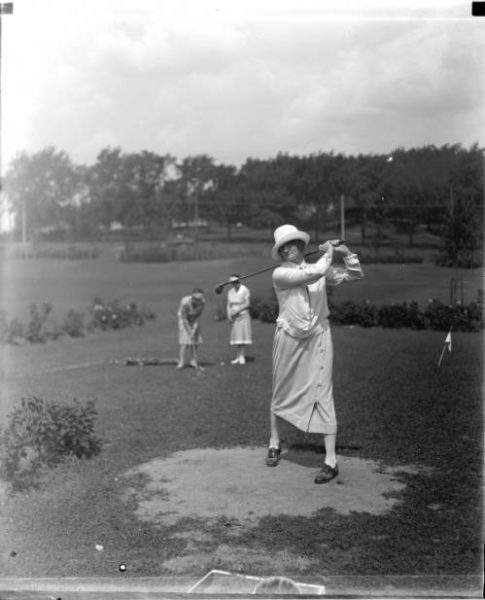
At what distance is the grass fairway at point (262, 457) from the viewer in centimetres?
406

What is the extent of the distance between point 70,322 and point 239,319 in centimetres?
704

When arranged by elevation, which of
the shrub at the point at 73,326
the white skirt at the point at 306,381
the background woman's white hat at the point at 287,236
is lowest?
the shrub at the point at 73,326

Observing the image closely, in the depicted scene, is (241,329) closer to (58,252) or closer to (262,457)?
(262,457)

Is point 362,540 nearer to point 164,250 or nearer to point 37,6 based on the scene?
point 37,6

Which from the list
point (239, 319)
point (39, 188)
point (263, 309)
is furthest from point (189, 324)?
point (39, 188)

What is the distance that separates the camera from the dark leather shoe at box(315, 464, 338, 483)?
203 inches

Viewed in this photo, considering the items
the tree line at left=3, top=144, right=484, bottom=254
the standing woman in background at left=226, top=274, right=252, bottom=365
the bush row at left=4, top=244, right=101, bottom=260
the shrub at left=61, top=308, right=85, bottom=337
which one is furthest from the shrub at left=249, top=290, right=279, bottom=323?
the shrub at left=61, top=308, right=85, bottom=337

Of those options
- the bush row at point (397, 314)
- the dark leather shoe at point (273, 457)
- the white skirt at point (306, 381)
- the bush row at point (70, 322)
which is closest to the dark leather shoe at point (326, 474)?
the white skirt at point (306, 381)

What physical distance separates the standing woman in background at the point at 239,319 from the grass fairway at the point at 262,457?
431mm

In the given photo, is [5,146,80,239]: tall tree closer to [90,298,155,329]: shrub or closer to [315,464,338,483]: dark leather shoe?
[90,298,155,329]: shrub

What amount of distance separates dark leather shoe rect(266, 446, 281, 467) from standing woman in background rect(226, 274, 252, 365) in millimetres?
6339

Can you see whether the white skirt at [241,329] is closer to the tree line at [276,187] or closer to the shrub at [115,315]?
the tree line at [276,187]

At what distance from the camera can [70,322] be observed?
17797 millimetres

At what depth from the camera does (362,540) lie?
4.18 metres
